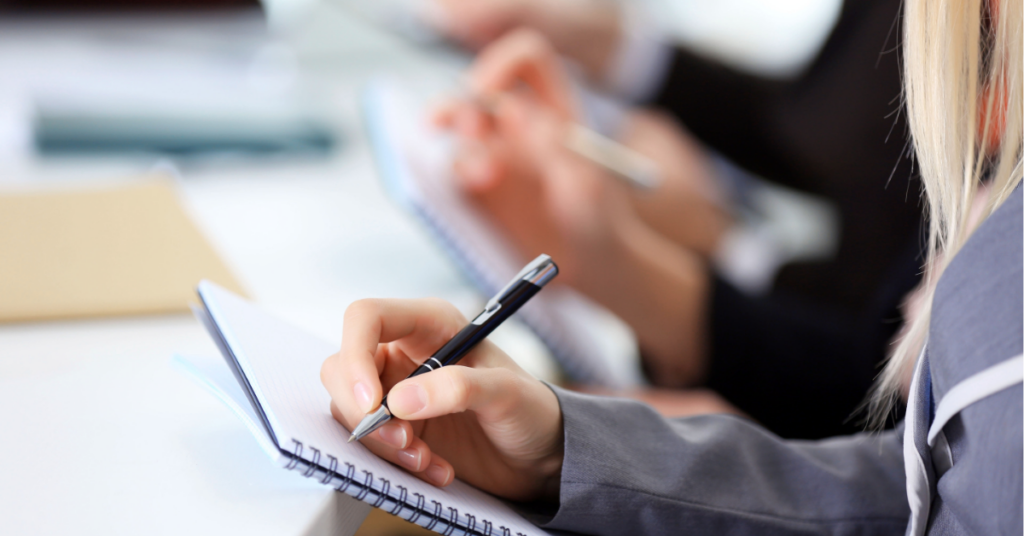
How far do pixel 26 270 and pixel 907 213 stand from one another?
850 mm

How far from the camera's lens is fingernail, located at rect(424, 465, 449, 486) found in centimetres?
28

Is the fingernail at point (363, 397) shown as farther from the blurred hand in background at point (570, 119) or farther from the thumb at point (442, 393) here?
the blurred hand in background at point (570, 119)

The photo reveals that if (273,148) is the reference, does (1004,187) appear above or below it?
below

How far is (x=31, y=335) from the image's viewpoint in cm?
40

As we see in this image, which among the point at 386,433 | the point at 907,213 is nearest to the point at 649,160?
the point at 907,213

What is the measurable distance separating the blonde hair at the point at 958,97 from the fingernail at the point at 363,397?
0.23 metres

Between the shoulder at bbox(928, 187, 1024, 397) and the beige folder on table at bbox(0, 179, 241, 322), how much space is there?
38 cm

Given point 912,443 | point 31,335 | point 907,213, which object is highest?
point 31,335

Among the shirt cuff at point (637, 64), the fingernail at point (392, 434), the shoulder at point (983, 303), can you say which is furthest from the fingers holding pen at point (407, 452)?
the shirt cuff at point (637, 64)

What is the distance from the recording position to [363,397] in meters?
0.27

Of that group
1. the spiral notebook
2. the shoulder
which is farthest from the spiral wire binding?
the shoulder

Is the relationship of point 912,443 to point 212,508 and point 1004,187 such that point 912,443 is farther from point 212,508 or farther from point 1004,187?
point 212,508

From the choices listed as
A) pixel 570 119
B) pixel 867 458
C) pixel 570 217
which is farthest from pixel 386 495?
pixel 570 119

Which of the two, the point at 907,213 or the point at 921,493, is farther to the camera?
the point at 907,213
